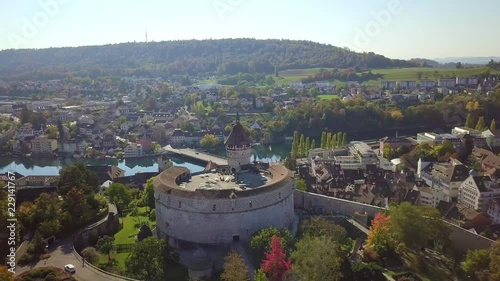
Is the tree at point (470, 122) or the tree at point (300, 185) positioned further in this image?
the tree at point (470, 122)

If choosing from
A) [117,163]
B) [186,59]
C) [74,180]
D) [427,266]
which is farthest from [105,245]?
[186,59]

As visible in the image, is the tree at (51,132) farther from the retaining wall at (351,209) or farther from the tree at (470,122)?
the tree at (470,122)

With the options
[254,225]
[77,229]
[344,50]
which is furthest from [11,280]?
[344,50]

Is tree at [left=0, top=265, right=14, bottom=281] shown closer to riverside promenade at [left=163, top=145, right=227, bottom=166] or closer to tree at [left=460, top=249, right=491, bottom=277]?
tree at [left=460, top=249, right=491, bottom=277]

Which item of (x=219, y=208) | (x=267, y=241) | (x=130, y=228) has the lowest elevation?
(x=130, y=228)

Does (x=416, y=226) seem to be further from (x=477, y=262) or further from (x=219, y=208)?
(x=219, y=208)

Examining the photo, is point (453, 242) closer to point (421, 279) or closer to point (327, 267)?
point (421, 279)

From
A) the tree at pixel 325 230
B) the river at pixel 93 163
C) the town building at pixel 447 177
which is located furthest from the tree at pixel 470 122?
the tree at pixel 325 230
